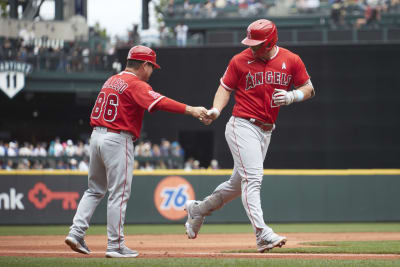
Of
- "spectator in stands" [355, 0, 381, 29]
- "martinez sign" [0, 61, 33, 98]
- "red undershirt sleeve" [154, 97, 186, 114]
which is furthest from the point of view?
"martinez sign" [0, 61, 33, 98]

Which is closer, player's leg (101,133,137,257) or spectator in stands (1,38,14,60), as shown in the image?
player's leg (101,133,137,257)

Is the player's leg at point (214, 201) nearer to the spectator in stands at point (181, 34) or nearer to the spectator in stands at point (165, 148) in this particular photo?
the spectator in stands at point (165, 148)

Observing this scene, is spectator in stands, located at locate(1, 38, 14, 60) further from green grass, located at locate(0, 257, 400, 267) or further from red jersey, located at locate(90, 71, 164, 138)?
green grass, located at locate(0, 257, 400, 267)

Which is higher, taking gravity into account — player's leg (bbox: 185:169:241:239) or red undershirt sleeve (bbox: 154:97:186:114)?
red undershirt sleeve (bbox: 154:97:186:114)

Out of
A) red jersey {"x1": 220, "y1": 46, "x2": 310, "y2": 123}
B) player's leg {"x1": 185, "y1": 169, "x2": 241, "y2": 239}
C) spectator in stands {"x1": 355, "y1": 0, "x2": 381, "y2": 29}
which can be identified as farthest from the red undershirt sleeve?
spectator in stands {"x1": 355, "y1": 0, "x2": 381, "y2": 29}

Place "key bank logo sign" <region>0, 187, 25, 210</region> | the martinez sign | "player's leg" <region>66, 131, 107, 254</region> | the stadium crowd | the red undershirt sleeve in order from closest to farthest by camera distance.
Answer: the red undershirt sleeve → "player's leg" <region>66, 131, 107, 254</region> → "key bank logo sign" <region>0, 187, 25, 210</region> → the stadium crowd → the martinez sign

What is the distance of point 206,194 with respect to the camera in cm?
1698

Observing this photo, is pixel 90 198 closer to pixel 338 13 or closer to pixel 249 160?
pixel 249 160

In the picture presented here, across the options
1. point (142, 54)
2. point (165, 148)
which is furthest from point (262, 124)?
point (165, 148)

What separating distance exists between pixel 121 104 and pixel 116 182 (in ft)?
2.37

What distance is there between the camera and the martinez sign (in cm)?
2355

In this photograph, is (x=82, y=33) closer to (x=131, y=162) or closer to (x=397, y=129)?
(x=397, y=129)

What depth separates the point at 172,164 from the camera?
20188 mm

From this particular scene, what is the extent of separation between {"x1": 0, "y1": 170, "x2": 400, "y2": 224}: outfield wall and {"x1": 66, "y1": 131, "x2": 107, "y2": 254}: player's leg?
9.21 metres
